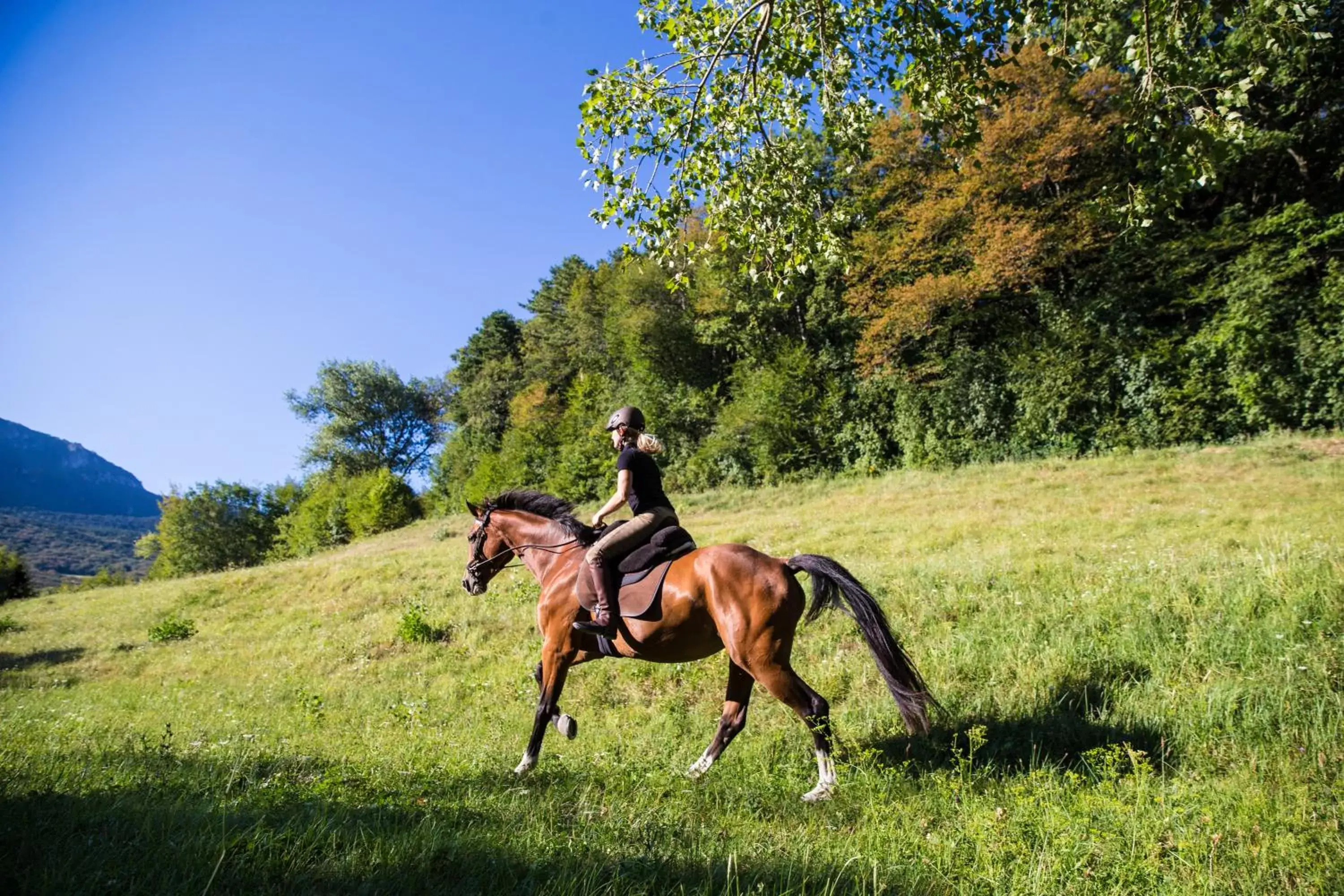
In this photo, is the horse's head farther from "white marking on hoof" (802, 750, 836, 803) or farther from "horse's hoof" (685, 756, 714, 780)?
"white marking on hoof" (802, 750, 836, 803)

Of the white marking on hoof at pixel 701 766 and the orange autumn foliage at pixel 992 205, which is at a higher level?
the orange autumn foliage at pixel 992 205

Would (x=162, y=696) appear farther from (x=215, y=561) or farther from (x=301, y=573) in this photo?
(x=215, y=561)

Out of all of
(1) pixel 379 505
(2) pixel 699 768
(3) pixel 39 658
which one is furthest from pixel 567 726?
(1) pixel 379 505

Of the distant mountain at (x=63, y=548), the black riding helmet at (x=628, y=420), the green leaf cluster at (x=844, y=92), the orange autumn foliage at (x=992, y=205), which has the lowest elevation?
the distant mountain at (x=63, y=548)

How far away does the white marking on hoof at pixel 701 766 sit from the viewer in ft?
16.3

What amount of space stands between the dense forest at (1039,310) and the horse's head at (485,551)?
31.7 ft

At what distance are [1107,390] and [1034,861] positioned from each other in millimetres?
24152

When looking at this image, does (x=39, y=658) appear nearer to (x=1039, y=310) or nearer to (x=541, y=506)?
(x=541, y=506)

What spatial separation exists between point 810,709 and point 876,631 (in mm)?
814

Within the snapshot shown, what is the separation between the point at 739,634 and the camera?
496cm

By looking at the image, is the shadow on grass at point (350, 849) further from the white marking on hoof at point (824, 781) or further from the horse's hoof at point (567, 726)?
the horse's hoof at point (567, 726)

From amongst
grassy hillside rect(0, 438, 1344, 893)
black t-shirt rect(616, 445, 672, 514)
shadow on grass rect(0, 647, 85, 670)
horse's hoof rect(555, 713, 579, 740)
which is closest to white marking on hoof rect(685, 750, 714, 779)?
grassy hillside rect(0, 438, 1344, 893)

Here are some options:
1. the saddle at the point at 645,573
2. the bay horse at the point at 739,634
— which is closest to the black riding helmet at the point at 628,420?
the saddle at the point at 645,573

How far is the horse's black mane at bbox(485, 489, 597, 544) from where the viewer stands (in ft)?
22.6
